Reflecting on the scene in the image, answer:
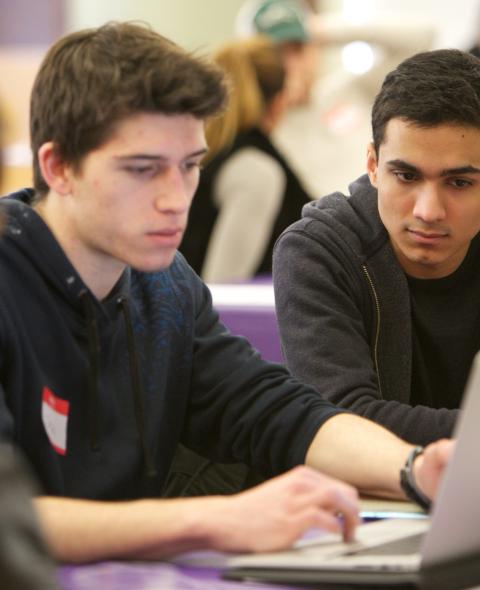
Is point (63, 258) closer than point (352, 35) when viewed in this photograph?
Yes

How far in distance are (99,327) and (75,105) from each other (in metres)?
0.28

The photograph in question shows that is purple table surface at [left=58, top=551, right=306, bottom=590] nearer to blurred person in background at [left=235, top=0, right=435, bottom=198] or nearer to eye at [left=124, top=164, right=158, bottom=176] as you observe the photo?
eye at [left=124, top=164, right=158, bottom=176]

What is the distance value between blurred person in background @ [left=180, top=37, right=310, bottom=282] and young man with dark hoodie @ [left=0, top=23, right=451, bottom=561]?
222 centimetres

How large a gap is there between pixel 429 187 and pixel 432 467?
563mm

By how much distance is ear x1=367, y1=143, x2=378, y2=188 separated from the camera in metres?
1.96

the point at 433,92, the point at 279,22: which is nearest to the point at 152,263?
the point at 433,92

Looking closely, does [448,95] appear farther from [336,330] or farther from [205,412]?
[205,412]

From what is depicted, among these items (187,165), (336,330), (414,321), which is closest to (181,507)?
(187,165)

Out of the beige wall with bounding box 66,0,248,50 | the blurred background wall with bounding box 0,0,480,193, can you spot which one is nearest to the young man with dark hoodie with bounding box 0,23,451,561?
the blurred background wall with bounding box 0,0,480,193

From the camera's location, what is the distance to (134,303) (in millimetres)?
1636

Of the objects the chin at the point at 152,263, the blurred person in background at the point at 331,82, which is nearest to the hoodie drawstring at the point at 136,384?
the chin at the point at 152,263

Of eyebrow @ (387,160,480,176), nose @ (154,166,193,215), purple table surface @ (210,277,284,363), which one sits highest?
nose @ (154,166,193,215)

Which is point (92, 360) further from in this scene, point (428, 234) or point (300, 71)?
point (300, 71)

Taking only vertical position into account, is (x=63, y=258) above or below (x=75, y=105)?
below
